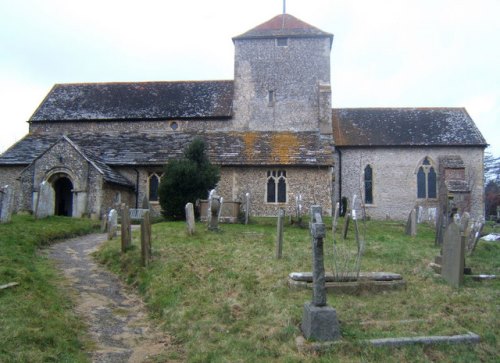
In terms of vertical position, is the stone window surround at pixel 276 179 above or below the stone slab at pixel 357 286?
above

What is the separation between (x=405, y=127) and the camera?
26.4 m

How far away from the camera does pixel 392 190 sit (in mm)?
25672

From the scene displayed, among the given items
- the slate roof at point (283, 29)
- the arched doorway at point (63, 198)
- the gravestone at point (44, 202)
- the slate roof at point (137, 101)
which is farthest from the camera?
the slate roof at point (137, 101)

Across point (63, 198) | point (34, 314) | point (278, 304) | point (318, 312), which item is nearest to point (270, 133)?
point (63, 198)

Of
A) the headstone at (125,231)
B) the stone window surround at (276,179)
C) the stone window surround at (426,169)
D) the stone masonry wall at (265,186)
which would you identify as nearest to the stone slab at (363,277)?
the headstone at (125,231)

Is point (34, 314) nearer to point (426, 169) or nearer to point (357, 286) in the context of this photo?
point (357, 286)

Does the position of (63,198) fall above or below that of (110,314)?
above

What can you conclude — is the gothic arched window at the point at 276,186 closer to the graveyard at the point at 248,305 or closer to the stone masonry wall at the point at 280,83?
the stone masonry wall at the point at 280,83

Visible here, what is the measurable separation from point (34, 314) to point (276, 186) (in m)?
17.0

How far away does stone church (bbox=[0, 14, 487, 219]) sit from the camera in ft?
76.5

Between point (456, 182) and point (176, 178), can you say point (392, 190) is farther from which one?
point (176, 178)

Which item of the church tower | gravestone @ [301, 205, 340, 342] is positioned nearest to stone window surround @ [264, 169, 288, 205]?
the church tower

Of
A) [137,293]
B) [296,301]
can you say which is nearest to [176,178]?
[137,293]

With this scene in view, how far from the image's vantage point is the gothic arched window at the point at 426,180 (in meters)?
25.5
